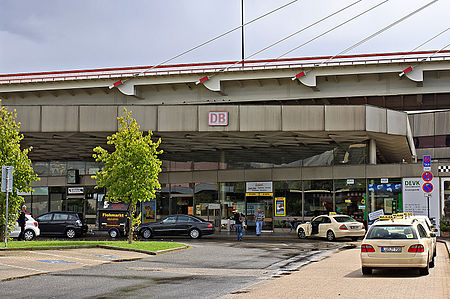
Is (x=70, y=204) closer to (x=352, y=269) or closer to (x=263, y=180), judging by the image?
(x=263, y=180)

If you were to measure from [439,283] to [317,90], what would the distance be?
3107cm

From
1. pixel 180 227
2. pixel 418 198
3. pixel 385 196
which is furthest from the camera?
pixel 385 196

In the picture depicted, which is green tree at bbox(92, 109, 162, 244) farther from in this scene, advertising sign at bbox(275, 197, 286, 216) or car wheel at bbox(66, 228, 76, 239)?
advertising sign at bbox(275, 197, 286, 216)

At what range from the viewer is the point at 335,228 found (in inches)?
1135

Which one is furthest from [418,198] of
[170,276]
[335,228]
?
[170,276]

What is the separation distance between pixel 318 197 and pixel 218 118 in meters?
8.29

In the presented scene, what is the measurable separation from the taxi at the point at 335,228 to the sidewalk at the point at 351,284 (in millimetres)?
11560

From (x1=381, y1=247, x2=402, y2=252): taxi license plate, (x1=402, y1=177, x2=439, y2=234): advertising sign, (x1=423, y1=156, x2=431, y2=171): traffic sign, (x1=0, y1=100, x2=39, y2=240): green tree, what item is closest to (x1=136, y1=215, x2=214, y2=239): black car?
(x1=0, y1=100, x2=39, y2=240): green tree

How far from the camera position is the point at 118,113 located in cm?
3222

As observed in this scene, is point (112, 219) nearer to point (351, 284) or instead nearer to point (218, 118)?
point (218, 118)

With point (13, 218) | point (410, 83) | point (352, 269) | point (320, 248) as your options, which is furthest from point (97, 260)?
point (410, 83)

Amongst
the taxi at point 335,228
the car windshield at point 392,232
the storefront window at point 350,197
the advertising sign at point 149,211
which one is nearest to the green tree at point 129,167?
the taxi at point 335,228

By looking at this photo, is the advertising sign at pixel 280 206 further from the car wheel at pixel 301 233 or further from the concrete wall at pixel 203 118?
the concrete wall at pixel 203 118

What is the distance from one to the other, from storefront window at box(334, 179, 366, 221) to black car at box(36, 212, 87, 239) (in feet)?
49.4
